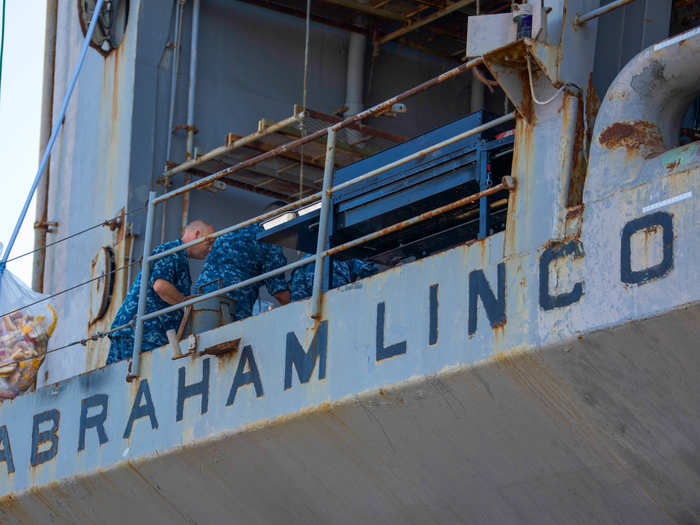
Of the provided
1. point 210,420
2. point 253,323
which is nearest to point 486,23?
point 253,323

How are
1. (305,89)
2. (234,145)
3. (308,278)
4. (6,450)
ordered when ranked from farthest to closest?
(305,89) < (234,145) < (6,450) < (308,278)

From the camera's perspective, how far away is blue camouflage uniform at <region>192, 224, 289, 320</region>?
352 inches

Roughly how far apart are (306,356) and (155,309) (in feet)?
6.99

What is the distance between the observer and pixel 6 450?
9.75 m

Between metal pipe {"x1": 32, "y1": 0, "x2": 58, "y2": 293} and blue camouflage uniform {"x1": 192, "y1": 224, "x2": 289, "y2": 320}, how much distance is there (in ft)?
13.0

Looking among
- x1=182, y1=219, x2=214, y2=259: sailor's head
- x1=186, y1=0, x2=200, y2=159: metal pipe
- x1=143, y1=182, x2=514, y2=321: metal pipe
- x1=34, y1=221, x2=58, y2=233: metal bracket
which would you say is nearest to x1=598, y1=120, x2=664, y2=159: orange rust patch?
x1=143, y1=182, x2=514, y2=321: metal pipe

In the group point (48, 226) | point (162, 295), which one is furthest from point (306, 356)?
point (48, 226)

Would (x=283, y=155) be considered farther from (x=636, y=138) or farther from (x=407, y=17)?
(x=636, y=138)

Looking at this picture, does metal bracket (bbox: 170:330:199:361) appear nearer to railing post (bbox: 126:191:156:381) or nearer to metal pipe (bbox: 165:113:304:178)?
railing post (bbox: 126:191:156:381)

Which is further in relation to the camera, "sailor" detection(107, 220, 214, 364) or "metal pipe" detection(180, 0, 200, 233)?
"metal pipe" detection(180, 0, 200, 233)

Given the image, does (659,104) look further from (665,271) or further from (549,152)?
(665,271)

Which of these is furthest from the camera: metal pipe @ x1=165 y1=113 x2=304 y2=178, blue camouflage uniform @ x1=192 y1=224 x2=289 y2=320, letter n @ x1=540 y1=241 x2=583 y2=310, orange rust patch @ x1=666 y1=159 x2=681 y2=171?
metal pipe @ x1=165 y1=113 x2=304 y2=178

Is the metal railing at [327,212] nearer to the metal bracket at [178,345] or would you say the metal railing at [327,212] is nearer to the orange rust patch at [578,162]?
the metal bracket at [178,345]

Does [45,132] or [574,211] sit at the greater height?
[574,211]
